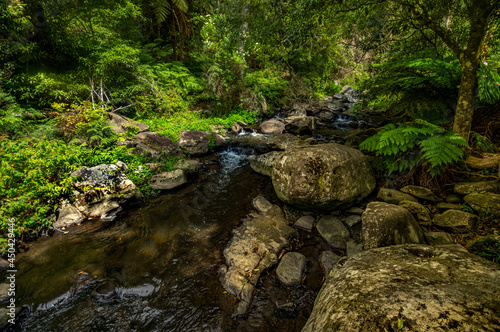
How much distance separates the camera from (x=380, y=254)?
2.08 m

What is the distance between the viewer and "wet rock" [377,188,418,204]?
3.21 meters

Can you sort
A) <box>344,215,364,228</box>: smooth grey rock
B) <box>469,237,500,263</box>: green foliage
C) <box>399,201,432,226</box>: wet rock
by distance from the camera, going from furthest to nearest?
<box>344,215,364,228</box>: smooth grey rock < <box>399,201,432,226</box>: wet rock < <box>469,237,500,263</box>: green foliage

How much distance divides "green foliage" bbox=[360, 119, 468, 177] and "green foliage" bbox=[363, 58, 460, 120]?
1.45 ft

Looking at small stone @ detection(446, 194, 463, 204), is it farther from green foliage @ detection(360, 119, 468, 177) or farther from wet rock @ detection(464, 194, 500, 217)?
green foliage @ detection(360, 119, 468, 177)

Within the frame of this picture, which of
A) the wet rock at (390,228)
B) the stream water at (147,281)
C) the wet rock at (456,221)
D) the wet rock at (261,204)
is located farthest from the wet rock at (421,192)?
the wet rock at (261,204)

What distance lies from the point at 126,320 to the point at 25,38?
930 centimetres

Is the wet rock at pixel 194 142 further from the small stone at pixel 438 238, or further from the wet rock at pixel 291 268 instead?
the small stone at pixel 438 238

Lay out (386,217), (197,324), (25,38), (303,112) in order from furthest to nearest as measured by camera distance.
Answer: (303,112) < (25,38) < (386,217) < (197,324)

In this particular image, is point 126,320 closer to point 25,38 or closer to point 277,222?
point 277,222

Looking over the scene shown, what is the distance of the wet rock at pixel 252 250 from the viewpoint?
112 inches

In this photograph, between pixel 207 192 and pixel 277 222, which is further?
pixel 207 192

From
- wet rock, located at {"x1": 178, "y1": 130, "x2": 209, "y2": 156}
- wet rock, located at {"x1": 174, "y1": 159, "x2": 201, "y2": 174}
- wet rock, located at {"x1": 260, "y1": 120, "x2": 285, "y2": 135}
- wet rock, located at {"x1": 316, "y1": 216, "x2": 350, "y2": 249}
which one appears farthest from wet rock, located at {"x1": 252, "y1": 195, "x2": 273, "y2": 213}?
wet rock, located at {"x1": 260, "y1": 120, "x2": 285, "y2": 135}

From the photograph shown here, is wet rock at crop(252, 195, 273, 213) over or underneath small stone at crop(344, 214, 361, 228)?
underneath

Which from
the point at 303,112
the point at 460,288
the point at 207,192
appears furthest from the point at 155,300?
the point at 303,112
